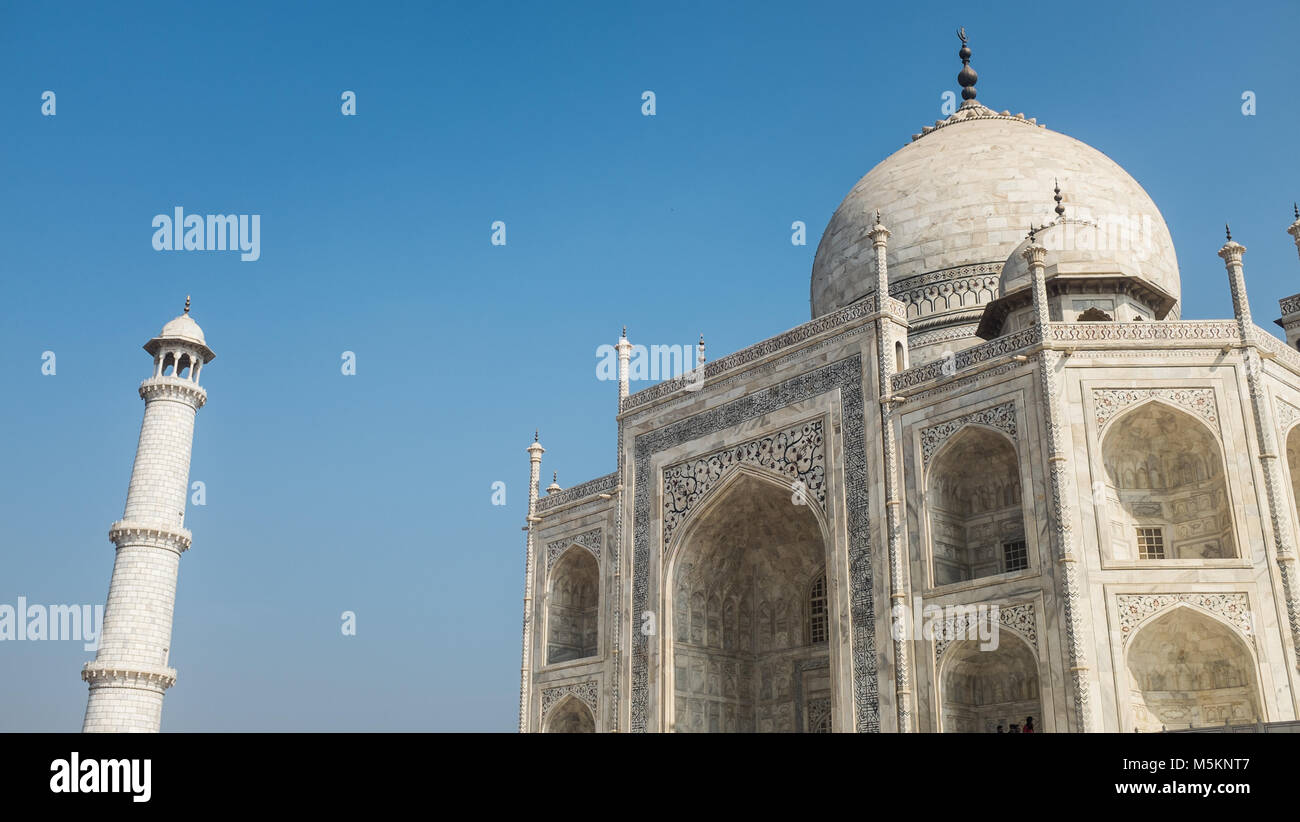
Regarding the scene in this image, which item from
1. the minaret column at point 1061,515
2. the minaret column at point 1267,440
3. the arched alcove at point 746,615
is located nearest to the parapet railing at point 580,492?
the arched alcove at point 746,615

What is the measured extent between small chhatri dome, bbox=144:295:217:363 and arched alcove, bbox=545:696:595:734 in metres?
10.4

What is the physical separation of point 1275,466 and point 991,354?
3.89 m

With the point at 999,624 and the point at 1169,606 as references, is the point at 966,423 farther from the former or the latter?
the point at 1169,606

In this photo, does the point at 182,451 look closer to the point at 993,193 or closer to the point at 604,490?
the point at 604,490

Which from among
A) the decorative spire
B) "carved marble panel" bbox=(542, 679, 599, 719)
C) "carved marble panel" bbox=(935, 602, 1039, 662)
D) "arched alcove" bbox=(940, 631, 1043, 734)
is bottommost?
"arched alcove" bbox=(940, 631, 1043, 734)

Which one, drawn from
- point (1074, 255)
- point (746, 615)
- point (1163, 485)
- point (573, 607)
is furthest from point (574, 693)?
point (1074, 255)

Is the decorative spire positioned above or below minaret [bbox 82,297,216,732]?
above

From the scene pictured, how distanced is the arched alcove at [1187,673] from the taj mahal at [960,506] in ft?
0.12

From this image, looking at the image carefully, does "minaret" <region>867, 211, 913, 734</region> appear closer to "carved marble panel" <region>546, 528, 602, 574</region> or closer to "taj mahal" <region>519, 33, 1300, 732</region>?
"taj mahal" <region>519, 33, 1300, 732</region>

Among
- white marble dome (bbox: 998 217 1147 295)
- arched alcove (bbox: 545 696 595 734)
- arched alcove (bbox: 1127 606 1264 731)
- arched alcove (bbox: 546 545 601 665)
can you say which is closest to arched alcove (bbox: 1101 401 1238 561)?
arched alcove (bbox: 1127 606 1264 731)

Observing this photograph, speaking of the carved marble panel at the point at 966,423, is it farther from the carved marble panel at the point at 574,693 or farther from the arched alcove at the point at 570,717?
the arched alcove at the point at 570,717

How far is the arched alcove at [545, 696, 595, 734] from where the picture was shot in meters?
22.2

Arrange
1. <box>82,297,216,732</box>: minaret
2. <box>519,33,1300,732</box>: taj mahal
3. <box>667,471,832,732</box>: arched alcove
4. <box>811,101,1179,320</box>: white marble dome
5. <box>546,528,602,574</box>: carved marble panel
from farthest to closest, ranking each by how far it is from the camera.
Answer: <box>811,101,1179,320</box>: white marble dome < <box>546,528,602,574</box>: carved marble panel < <box>82,297,216,732</box>: minaret < <box>667,471,832,732</box>: arched alcove < <box>519,33,1300,732</box>: taj mahal
